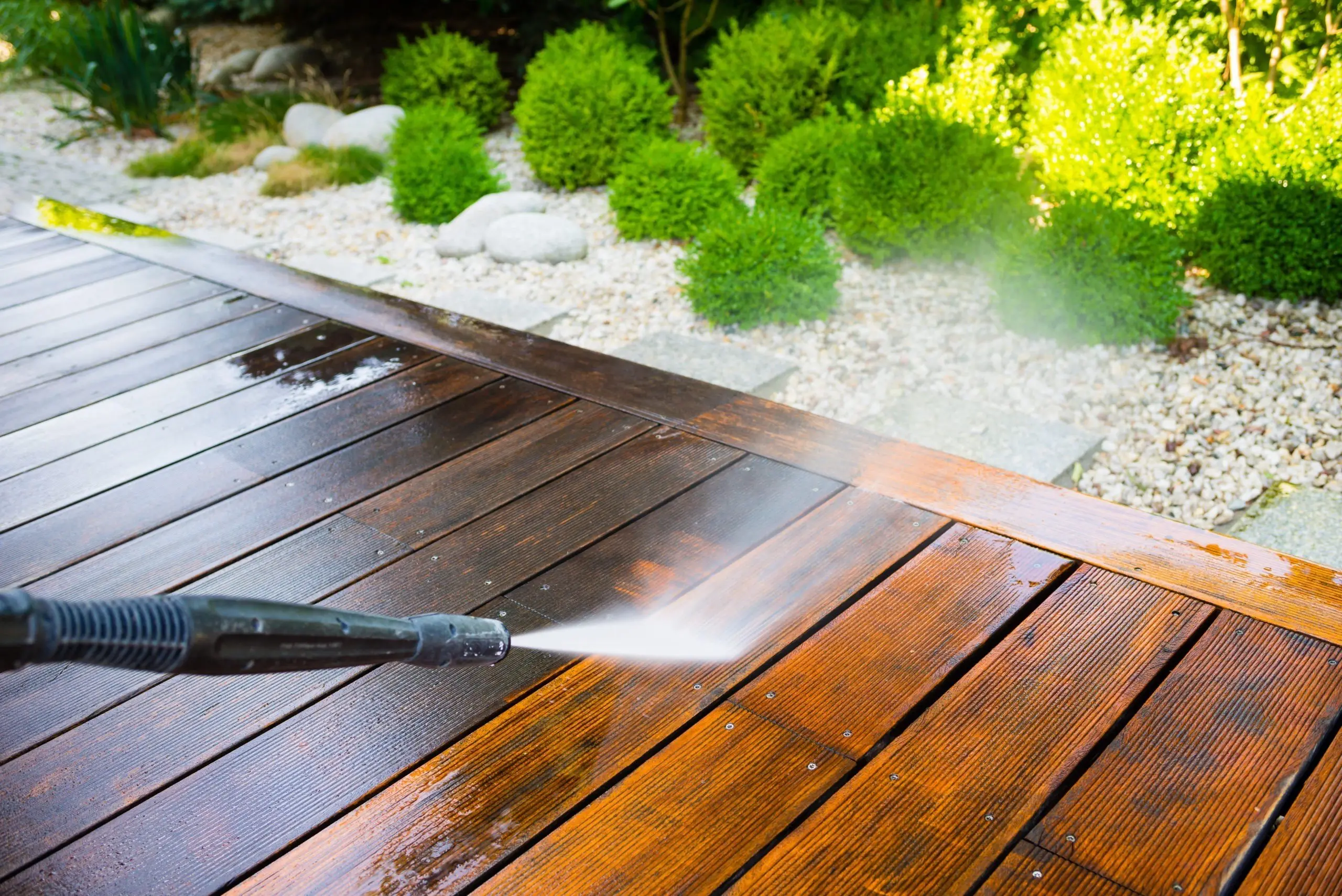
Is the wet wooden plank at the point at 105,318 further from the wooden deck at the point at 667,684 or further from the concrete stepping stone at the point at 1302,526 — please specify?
the concrete stepping stone at the point at 1302,526

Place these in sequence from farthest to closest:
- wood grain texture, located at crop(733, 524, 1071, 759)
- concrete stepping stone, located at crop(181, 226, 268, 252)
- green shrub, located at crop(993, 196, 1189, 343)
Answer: concrete stepping stone, located at crop(181, 226, 268, 252), green shrub, located at crop(993, 196, 1189, 343), wood grain texture, located at crop(733, 524, 1071, 759)

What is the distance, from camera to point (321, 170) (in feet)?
17.2

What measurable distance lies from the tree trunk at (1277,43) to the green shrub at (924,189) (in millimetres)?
1069

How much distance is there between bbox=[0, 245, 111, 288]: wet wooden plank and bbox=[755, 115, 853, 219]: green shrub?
2271 millimetres

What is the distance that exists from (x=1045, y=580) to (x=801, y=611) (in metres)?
0.34

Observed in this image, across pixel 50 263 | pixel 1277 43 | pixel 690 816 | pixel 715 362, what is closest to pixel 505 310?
pixel 715 362

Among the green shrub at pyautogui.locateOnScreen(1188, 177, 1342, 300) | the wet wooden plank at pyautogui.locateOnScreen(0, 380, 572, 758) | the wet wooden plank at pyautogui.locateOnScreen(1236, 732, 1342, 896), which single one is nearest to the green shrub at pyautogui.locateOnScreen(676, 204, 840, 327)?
the green shrub at pyautogui.locateOnScreen(1188, 177, 1342, 300)

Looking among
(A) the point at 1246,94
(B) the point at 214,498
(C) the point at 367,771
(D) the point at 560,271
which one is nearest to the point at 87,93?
(D) the point at 560,271

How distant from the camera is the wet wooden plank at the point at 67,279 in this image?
9.38 ft

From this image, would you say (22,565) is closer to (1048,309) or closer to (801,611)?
(801,611)

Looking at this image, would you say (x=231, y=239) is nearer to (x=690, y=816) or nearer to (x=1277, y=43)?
(x=690, y=816)

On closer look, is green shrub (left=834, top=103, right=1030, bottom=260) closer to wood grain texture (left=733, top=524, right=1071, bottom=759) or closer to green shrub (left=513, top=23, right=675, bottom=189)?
green shrub (left=513, top=23, right=675, bottom=189)

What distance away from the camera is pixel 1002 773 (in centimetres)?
115

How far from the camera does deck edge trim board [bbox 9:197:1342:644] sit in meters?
1.41
